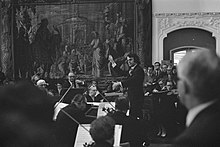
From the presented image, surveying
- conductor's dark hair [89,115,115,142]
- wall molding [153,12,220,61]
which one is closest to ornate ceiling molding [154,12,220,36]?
wall molding [153,12,220,61]

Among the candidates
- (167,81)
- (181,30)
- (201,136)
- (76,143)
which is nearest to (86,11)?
(181,30)

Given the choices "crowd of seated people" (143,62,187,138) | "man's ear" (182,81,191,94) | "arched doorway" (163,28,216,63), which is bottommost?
"crowd of seated people" (143,62,187,138)

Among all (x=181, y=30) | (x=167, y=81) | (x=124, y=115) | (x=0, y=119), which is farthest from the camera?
(x=181, y=30)

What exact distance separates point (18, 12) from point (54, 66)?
254 cm

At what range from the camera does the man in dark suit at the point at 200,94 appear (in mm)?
1677

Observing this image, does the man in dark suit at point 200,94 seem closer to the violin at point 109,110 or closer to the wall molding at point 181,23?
the violin at point 109,110

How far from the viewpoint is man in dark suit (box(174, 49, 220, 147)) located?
5.50 feet

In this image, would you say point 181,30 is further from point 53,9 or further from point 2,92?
point 2,92

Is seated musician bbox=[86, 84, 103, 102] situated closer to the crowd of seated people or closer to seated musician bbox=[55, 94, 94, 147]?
the crowd of seated people

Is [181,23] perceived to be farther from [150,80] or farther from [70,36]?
[70,36]

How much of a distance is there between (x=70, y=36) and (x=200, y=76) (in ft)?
51.7

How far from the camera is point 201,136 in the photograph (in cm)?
170

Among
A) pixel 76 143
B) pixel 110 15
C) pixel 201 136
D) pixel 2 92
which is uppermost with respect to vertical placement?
pixel 110 15

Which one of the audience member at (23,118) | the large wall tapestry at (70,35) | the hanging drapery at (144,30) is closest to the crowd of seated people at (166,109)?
the hanging drapery at (144,30)
